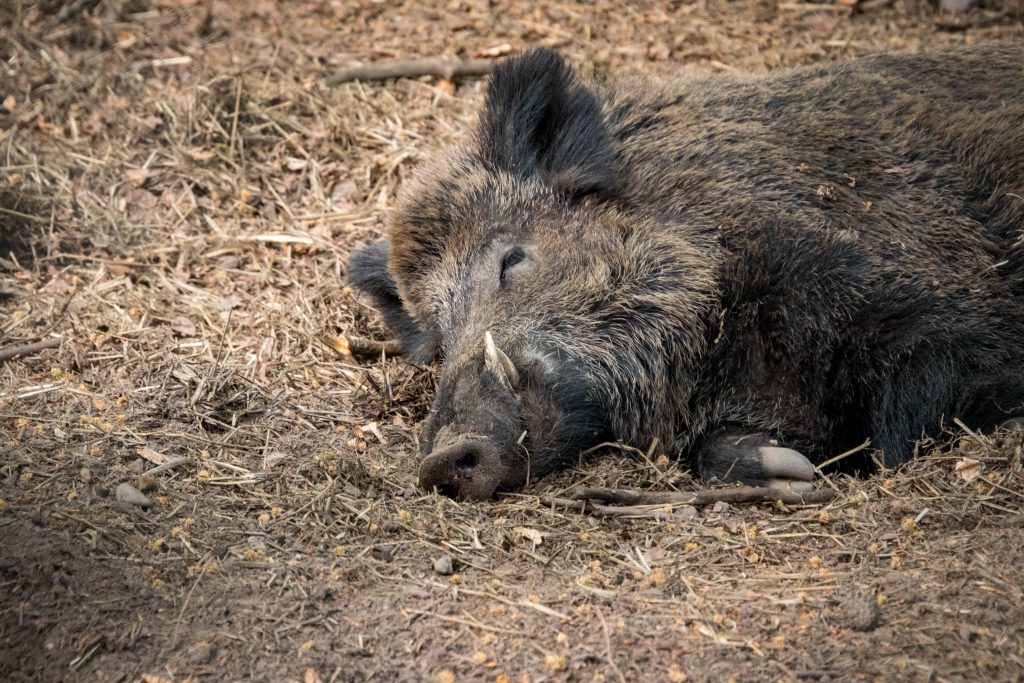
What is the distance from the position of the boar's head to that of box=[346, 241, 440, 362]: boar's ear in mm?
61

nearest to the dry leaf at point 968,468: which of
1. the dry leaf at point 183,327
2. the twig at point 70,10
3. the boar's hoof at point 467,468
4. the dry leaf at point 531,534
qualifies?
the dry leaf at point 531,534

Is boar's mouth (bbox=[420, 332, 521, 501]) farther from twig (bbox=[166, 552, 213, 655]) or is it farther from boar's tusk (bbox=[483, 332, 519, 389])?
twig (bbox=[166, 552, 213, 655])

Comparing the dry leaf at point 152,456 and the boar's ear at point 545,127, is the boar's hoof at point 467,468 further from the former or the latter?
the boar's ear at point 545,127

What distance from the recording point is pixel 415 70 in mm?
6688

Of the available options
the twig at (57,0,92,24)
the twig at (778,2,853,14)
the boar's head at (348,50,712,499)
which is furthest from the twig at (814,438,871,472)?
the twig at (57,0,92,24)

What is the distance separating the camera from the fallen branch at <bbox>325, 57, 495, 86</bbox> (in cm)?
663

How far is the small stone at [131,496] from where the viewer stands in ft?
11.6

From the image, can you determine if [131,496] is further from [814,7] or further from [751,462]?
[814,7]

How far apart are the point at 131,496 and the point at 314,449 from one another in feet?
2.91

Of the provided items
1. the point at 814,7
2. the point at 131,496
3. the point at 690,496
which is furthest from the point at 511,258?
the point at 814,7

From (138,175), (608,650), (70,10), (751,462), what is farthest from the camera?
(70,10)

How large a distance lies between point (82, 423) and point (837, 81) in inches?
144

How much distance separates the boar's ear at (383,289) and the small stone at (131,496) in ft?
5.09

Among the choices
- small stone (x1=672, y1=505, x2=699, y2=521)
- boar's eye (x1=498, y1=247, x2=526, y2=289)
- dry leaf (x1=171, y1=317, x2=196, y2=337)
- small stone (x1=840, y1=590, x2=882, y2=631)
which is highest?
boar's eye (x1=498, y1=247, x2=526, y2=289)
